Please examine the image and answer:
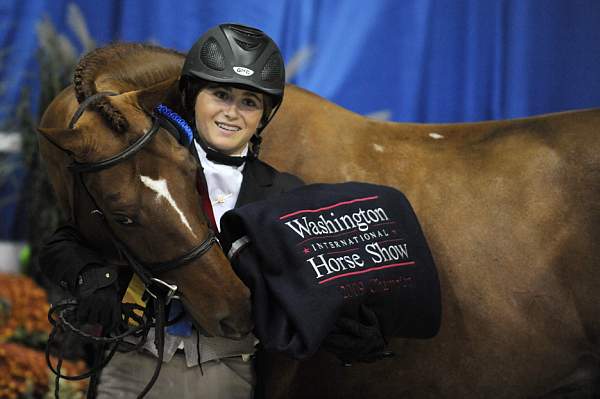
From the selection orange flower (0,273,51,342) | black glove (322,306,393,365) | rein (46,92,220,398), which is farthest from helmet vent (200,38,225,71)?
orange flower (0,273,51,342)

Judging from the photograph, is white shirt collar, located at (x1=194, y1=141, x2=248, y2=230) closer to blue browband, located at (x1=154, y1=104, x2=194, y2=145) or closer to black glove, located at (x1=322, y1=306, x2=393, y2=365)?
blue browband, located at (x1=154, y1=104, x2=194, y2=145)

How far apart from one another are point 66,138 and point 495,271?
47.0 inches

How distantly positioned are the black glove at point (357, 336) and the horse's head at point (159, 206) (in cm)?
20

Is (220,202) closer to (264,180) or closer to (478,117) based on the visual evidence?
(264,180)

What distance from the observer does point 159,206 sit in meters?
1.60

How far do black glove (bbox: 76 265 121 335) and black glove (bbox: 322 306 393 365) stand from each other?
475 millimetres

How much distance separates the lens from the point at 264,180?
6.23ft

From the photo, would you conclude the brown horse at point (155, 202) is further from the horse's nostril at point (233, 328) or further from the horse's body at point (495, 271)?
the horse's body at point (495, 271)

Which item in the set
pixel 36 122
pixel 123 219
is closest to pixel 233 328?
pixel 123 219

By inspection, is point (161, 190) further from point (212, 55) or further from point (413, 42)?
point (413, 42)

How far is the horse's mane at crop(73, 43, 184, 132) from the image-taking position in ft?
6.07

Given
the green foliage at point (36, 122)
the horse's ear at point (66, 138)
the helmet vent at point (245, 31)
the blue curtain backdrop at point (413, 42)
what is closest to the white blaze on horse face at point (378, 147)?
the helmet vent at point (245, 31)

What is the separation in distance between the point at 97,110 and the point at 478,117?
199 cm

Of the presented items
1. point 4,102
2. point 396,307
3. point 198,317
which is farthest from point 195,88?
point 4,102
